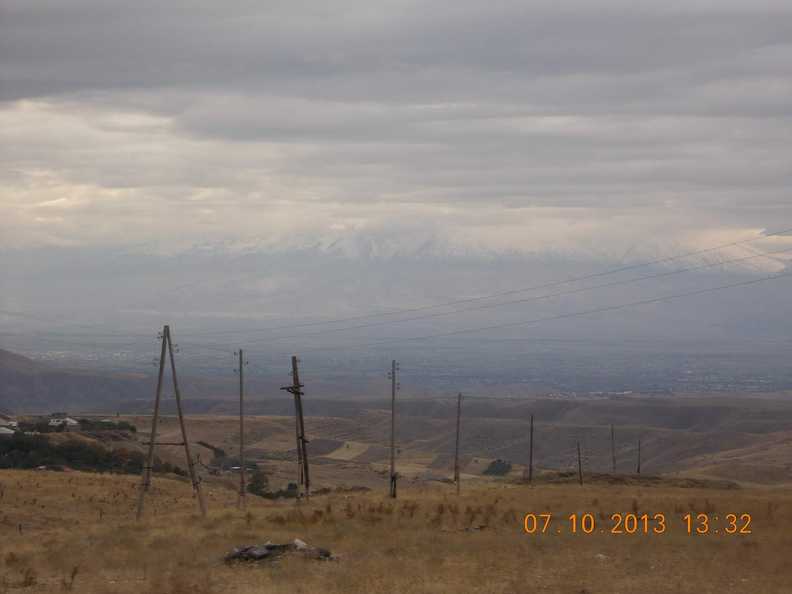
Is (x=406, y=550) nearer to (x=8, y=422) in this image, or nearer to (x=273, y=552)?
(x=273, y=552)

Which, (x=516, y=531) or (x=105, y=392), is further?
(x=105, y=392)

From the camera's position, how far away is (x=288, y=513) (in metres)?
34.3

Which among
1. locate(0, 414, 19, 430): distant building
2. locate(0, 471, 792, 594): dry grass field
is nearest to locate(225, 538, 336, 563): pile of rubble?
locate(0, 471, 792, 594): dry grass field

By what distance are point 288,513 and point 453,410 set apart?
133008 millimetres

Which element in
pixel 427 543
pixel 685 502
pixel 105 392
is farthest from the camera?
pixel 105 392

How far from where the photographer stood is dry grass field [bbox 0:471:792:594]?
79.3 ft

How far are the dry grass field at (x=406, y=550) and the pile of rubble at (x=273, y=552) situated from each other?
34cm

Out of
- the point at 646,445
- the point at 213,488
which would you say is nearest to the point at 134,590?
the point at 213,488

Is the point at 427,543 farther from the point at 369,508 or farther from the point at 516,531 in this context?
the point at 369,508

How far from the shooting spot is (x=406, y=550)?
27.9 m

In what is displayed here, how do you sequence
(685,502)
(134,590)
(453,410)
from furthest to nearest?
(453,410), (685,502), (134,590)

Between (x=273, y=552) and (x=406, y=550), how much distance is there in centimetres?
319

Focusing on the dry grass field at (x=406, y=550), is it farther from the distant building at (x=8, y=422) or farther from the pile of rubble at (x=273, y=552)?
the distant building at (x=8, y=422)

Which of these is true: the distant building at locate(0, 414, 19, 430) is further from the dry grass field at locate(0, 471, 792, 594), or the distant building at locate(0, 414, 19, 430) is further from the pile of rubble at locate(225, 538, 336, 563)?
the pile of rubble at locate(225, 538, 336, 563)
